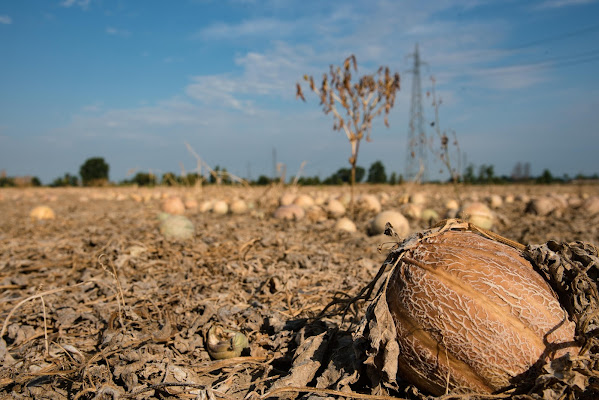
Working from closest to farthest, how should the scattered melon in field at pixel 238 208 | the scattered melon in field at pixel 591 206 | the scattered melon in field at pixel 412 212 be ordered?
the scattered melon in field at pixel 412 212 < the scattered melon in field at pixel 238 208 < the scattered melon in field at pixel 591 206

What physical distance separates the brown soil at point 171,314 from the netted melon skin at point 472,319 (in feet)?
1.19

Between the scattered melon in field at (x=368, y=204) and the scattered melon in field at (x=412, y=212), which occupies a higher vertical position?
the scattered melon in field at (x=368, y=204)

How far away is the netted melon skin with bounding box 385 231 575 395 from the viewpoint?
5.46ft

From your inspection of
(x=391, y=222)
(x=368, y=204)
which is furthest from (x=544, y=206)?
(x=391, y=222)

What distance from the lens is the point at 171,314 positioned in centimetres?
287

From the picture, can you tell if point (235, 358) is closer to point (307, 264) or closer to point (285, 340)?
point (285, 340)

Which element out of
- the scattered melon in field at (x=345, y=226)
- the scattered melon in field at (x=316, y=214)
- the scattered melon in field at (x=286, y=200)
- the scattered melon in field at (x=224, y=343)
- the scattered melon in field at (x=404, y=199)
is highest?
the scattered melon in field at (x=286, y=200)

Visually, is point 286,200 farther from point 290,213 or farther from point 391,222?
point 391,222

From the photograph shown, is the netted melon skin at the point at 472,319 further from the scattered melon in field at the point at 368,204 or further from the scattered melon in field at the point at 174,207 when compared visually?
the scattered melon in field at the point at 174,207

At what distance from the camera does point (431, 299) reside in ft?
5.79

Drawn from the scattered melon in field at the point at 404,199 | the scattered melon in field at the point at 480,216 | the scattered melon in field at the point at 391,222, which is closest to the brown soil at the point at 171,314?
the scattered melon in field at the point at 391,222

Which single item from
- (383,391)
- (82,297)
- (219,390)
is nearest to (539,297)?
(383,391)

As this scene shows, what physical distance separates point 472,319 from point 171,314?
210 cm

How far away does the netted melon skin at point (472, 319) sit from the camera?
166cm
